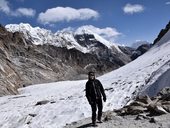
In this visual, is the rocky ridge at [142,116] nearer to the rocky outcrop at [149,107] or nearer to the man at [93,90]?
the rocky outcrop at [149,107]

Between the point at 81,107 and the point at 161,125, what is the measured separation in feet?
43.7

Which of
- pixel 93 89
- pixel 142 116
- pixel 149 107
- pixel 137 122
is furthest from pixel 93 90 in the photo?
pixel 149 107

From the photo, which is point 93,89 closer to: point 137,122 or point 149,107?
point 137,122

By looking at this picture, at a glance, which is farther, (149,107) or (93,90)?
(149,107)

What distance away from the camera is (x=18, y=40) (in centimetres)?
13138

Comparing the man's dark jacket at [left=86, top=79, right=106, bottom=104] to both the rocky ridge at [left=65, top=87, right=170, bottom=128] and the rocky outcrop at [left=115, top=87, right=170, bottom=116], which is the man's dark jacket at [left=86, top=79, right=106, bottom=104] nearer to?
the rocky ridge at [left=65, top=87, right=170, bottom=128]

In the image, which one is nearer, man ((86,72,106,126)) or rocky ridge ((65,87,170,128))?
rocky ridge ((65,87,170,128))

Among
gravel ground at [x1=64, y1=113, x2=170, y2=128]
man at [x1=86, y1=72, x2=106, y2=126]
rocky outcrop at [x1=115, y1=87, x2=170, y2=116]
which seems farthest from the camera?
rocky outcrop at [x1=115, y1=87, x2=170, y2=116]

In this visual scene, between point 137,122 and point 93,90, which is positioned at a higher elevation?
point 93,90

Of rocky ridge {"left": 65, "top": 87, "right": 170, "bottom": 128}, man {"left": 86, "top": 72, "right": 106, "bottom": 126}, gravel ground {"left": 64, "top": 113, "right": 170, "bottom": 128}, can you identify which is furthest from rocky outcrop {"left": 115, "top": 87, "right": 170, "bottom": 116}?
man {"left": 86, "top": 72, "right": 106, "bottom": 126}

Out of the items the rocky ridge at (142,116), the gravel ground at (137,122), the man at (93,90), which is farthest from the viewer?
the man at (93,90)

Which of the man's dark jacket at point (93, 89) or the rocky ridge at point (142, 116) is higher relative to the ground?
the man's dark jacket at point (93, 89)

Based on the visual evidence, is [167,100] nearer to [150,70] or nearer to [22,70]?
[150,70]

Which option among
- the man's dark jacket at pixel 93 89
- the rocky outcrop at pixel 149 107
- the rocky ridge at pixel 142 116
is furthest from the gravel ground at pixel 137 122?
the man's dark jacket at pixel 93 89
